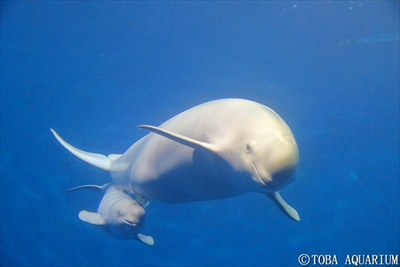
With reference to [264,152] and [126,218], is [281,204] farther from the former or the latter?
[126,218]

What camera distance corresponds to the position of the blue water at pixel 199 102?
11.3m

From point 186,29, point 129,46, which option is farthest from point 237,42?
point 129,46

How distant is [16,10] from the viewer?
37.7ft

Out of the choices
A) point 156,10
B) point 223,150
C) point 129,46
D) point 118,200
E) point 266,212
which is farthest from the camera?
point 266,212

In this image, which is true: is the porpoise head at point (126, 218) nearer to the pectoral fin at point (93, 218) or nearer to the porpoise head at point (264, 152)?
the pectoral fin at point (93, 218)

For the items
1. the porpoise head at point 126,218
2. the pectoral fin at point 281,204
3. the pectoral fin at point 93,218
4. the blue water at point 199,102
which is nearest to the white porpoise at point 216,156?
the pectoral fin at point 281,204

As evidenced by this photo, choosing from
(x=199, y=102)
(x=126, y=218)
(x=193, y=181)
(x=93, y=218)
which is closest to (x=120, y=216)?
(x=126, y=218)

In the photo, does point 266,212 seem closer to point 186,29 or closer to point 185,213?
point 185,213

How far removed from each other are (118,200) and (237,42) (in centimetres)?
688

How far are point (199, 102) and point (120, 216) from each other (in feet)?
21.0

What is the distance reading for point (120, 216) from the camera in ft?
19.5

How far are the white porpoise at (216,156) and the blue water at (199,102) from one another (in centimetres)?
623

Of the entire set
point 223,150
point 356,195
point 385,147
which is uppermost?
point 385,147

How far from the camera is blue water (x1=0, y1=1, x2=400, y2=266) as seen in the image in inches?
446
